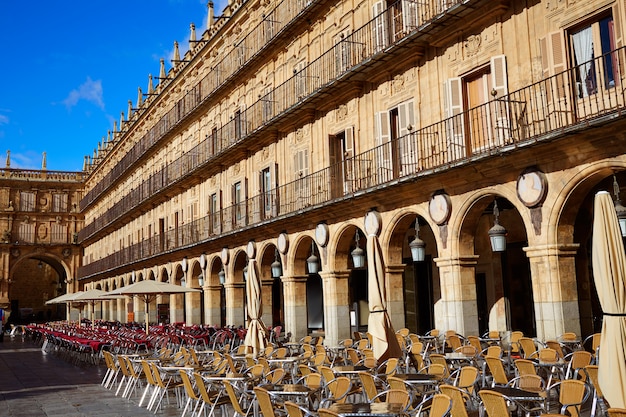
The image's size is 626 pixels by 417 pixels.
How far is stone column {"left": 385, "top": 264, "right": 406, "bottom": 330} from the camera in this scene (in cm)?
1540

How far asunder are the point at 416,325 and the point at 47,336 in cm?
1505

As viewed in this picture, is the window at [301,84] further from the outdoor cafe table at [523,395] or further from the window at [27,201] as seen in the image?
the window at [27,201]

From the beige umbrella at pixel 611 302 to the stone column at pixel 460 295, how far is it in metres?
7.51

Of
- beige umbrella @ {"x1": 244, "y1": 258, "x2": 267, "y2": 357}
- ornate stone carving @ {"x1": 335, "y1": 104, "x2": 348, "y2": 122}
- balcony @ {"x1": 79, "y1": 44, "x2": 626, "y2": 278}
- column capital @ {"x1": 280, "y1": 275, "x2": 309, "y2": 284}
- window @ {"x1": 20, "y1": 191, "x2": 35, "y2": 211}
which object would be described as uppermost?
window @ {"x1": 20, "y1": 191, "x2": 35, "y2": 211}

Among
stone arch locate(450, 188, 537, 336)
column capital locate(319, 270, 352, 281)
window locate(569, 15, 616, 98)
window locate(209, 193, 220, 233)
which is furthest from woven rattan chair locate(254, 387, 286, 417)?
window locate(209, 193, 220, 233)

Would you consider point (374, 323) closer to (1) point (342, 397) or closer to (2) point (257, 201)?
(1) point (342, 397)

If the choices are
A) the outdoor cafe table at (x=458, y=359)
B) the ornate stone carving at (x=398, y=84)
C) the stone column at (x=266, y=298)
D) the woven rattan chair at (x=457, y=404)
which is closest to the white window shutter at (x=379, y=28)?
the ornate stone carving at (x=398, y=84)

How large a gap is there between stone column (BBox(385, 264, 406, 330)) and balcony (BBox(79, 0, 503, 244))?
16.6 feet

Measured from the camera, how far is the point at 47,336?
25.3 m

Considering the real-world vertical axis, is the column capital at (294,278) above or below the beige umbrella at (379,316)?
above

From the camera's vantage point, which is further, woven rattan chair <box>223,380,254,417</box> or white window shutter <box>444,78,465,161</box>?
white window shutter <box>444,78,465,161</box>

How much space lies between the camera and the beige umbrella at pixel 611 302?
5406mm

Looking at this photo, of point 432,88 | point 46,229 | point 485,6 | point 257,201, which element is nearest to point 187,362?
point 432,88

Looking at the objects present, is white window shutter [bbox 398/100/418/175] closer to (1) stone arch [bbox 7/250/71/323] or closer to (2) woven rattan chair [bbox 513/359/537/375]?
(2) woven rattan chair [bbox 513/359/537/375]
